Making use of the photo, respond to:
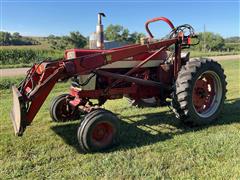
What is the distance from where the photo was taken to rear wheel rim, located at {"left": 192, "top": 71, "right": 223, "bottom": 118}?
5.96 meters

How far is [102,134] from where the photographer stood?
469 cm

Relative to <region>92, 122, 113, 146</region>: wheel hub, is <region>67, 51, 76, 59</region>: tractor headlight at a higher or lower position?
higher

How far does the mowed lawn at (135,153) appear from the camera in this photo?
151 inches

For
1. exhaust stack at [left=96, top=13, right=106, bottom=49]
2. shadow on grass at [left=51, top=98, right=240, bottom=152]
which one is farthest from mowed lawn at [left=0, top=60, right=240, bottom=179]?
exhaust stack at [left=96, top=13, right=106, bottom=49]

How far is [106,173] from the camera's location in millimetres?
3842

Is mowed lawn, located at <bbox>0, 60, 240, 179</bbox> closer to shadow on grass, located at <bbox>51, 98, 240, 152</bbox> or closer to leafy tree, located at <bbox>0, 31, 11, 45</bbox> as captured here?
shadow on grass, located at <bbox>51, 98, 240, 152</bbox>

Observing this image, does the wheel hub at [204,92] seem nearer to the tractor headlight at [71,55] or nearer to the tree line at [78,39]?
the tractor headlight at [71,55]

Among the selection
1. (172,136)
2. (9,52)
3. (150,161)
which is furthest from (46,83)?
(9,52)

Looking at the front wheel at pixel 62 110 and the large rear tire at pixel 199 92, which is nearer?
the large rear tire at pixel 199 92

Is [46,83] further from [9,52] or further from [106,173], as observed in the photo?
[9,52]

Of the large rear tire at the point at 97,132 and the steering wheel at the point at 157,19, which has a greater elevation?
the steering wheel at the point at 157,19

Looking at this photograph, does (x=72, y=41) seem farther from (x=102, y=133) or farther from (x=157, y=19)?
(x=102, y=133)

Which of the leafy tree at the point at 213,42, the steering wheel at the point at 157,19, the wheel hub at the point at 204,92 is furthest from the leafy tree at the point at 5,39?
the wheel hub at the point at 204,92

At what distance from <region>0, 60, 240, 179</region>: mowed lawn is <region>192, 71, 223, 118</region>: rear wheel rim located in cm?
33
